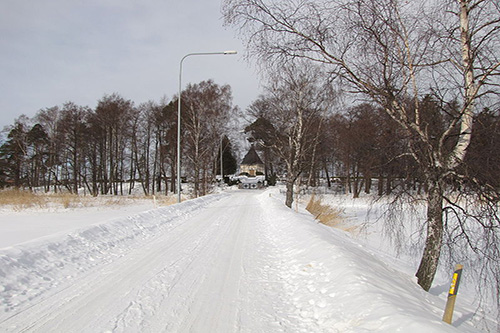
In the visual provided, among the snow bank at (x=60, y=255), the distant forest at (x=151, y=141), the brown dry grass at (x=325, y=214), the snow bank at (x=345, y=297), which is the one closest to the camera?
the snow bank at (x=345, y=297)

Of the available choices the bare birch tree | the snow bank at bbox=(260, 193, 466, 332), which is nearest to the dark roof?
the bare birch tree

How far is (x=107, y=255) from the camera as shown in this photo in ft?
20.3

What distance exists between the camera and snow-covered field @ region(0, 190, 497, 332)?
3.26 metres

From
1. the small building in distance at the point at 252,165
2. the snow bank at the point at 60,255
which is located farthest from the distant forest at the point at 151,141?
the snow bank at the point at 60,255

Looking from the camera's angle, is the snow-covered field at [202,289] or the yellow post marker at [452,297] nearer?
the snow-covered field at [202,289]

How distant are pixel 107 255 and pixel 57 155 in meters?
38.2

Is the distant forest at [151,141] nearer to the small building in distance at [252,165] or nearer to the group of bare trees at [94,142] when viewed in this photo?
the group of bare trees at [94,142]

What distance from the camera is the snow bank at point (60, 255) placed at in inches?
165

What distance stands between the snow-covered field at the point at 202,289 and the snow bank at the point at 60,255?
18 mm

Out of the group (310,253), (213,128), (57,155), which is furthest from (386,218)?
(57,155)

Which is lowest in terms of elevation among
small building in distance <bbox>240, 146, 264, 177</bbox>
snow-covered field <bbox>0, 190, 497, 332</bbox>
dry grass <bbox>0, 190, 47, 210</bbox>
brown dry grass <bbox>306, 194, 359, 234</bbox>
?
brown dry grass <bbox>306, 194, 359, 234</bbox>

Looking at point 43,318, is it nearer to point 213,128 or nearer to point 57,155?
point 213,128

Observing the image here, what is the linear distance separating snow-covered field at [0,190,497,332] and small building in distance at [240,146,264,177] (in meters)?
52.4

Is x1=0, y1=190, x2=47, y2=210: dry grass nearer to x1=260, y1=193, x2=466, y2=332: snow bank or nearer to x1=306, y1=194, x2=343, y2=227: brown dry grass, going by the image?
x1=306, y1=194, x2=343, y2=227: brown dry grass
